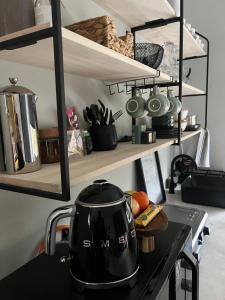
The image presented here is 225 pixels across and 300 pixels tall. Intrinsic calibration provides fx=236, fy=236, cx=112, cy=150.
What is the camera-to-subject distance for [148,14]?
118cm

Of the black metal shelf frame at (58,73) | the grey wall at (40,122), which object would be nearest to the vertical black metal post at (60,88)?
the black metal shelf frame at (58,73)

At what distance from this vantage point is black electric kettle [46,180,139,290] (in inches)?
22.8

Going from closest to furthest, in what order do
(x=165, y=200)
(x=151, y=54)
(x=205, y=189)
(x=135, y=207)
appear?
(x=135, y=207) < (x=151, y=54) < (x=205, y=189) < (x=165, y=200)

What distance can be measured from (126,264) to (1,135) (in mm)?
460

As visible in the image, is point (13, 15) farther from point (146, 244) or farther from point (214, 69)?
point (214, 69)

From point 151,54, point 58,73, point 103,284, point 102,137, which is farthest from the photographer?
point 151,54

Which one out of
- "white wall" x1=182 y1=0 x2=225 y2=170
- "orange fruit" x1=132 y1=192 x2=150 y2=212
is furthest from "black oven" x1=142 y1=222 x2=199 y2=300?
"white wall" x1=182 y1=0 x2=225 y2=170

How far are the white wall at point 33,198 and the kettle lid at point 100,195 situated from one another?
296mm

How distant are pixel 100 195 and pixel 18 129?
26 cm

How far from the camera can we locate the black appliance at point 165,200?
1.25 metres

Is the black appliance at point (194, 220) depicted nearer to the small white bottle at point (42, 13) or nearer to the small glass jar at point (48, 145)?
the small glass jar at point (48, 145)

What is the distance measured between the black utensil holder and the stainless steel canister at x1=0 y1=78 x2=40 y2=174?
1.15ft

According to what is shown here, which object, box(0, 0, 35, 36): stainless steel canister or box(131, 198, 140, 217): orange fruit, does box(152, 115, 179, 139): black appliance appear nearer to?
box(131, 198, 140, 217): orange fruit

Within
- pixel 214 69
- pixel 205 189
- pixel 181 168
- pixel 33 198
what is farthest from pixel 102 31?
pixel 214 69
